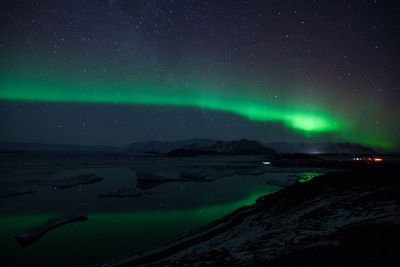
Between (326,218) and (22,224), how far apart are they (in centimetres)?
1285

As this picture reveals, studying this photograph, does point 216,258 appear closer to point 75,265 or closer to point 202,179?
point 75,265

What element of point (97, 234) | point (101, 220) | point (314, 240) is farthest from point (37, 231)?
point (314, 240)

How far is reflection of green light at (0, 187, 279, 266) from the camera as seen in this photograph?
7312mm

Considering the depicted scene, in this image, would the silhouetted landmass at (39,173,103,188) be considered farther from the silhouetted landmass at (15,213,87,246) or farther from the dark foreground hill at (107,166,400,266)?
the dark foreground hill at (107,166,400,266)

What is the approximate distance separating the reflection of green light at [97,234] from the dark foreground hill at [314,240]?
4.98 feet

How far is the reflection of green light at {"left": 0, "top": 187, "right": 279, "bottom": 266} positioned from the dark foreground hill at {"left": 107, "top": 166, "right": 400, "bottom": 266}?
1518mm

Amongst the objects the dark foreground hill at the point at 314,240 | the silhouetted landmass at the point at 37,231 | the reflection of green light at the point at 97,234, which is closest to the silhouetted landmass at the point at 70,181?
the reflection of green light at the point at 97,234

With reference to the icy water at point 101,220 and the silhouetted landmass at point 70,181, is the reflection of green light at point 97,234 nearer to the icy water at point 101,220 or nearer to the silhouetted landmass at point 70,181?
the icy water at point 101,220

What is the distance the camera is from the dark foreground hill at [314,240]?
3850mm

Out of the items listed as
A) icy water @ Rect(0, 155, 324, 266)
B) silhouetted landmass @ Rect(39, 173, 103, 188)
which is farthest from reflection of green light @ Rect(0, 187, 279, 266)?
silhouetted landmass @ Rect(39, 173, 103, 188)

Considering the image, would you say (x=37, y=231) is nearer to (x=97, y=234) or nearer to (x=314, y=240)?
(x=97, y=234)

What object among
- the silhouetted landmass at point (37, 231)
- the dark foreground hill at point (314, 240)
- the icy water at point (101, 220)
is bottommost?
the icy water at point (101, 220)

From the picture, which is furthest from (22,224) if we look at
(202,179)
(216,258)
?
(202,179)

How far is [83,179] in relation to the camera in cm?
2222
